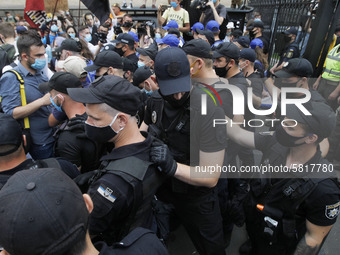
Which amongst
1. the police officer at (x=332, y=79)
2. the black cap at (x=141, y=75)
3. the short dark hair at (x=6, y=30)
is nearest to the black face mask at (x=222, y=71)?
the black cap at (x=141, y=75)

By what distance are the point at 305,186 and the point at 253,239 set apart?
42.2 inches

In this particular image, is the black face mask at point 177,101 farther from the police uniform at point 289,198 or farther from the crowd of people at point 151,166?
the police uniform at point 289,198

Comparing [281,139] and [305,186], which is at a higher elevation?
[281,139]

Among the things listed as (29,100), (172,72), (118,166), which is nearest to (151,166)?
(118,166)

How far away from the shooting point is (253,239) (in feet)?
8.47

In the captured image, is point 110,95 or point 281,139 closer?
point 110,95

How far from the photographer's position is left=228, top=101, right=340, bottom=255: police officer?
6.07 ft

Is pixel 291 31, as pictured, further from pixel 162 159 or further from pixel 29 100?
pixel 29 100

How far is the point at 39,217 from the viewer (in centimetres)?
92

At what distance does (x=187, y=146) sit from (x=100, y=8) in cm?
417

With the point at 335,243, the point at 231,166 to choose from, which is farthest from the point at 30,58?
the point at 335,243

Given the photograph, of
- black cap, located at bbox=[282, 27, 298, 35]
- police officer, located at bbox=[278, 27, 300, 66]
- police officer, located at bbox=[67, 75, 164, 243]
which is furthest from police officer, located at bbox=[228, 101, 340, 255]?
black cap, located at bbox=[282, 27, 298, 35]

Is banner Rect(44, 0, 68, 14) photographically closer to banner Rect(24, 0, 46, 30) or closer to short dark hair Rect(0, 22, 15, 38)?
banner Rect(24, 0, 46, 30)

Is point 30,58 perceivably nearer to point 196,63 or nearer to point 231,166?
point 196,63
